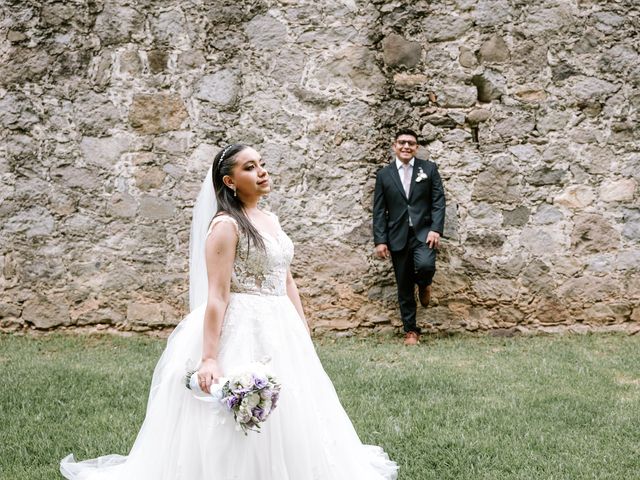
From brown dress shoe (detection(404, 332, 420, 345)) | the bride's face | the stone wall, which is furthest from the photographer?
the stone wall

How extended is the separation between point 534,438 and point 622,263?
352cm

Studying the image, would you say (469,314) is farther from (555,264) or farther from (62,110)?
(62,110)

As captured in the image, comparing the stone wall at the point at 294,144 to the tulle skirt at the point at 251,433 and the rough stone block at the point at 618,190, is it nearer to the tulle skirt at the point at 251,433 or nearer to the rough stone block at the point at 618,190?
the rough stone block at the point at 618,190

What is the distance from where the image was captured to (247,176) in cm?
317

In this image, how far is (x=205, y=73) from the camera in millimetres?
7023

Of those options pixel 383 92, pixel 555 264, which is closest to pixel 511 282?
pixel 555 264

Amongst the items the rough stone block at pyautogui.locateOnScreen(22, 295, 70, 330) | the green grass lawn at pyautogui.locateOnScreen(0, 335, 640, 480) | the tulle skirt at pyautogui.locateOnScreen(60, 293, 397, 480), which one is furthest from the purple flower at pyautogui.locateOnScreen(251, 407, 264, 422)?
the rough stone block at pyautogui.locateOnScreen(22, 295, 70, 330)

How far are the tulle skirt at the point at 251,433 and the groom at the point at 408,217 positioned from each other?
11.8 feet

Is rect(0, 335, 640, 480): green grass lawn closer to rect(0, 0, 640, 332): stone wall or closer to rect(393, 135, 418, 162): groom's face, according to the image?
rect(0, 0, 640, 332): stone wall

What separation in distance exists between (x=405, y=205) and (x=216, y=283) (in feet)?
13.4

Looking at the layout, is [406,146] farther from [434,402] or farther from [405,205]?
[434,402]

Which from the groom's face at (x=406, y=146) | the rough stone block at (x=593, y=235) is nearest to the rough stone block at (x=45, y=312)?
the groom's face at (x=406, y=146)

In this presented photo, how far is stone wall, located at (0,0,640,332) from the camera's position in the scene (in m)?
6.95

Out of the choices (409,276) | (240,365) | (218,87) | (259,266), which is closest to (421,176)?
(409,276)
